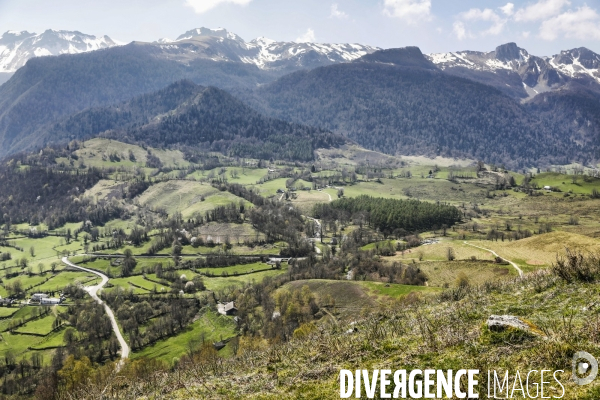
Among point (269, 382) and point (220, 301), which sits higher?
point (269, 382)

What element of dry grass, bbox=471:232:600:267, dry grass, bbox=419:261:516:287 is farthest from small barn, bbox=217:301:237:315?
dry grass, bbox=471:232:600:267

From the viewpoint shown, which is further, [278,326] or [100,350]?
[100,350]

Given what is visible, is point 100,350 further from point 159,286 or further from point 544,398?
point 544,398

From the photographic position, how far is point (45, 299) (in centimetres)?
15762

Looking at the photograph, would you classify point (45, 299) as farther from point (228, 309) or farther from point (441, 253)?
point (441, 253)

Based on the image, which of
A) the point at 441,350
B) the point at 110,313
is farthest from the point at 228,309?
the point at 441,350

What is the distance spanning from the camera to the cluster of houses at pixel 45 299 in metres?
156

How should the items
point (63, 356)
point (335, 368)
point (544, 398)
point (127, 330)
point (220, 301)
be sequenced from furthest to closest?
point (220, 301) → point (127, 330) → point (63, 356) → point (335, 368) → point (544, 398)

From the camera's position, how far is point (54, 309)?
150m

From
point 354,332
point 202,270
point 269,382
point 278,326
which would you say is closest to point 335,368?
point 269,382

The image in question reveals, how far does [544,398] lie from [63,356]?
420ft

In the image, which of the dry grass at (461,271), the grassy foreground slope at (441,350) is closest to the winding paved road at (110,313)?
the grassy foreground slope at (441,350)

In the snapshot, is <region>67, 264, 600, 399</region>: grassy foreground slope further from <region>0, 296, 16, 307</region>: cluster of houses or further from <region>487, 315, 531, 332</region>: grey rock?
<region>0, 296, 16, 307</region>: cluster of houses

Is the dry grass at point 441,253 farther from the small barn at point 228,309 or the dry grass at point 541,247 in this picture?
the small barn at point 228,309
